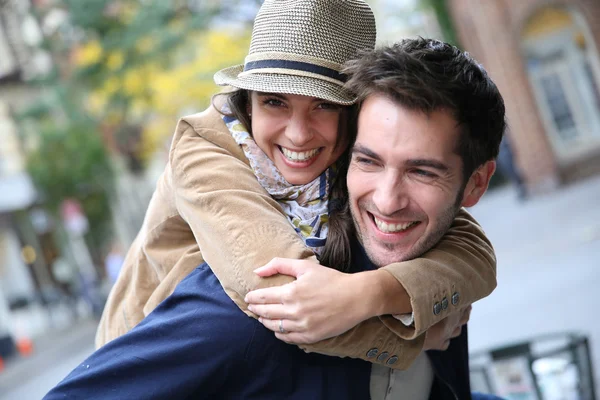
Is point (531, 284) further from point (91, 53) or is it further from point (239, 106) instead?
point (91, 53)

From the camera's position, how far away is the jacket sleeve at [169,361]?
2.12 m

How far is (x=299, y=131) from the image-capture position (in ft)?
8.82

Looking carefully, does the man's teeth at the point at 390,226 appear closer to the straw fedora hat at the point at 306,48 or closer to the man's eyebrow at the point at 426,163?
the man's eyebrow at the point at 426,163

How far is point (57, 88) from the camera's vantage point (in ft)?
70.0

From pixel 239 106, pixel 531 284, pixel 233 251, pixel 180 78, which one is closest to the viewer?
pixel 233 251

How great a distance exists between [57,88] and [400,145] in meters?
20.6

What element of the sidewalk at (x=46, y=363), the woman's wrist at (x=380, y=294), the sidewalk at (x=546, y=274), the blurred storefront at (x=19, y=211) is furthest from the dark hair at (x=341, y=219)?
the blurred storefront at (x=19, y=211)

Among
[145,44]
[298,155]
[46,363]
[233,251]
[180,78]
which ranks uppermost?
[145,44]

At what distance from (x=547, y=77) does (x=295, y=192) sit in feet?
57.0

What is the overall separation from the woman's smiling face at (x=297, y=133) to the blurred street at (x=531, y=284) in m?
2.91

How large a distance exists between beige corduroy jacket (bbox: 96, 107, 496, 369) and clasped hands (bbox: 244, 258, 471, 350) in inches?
1.7

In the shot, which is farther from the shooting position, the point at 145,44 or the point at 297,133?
the point at 145,44

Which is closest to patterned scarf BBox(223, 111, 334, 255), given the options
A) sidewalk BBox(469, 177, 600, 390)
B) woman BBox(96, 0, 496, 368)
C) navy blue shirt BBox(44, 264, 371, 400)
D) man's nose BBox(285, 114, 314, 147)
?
woman BBox(96, 0, 496, 368)

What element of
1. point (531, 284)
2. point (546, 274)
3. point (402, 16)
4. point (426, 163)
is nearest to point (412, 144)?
point (426, 163)
